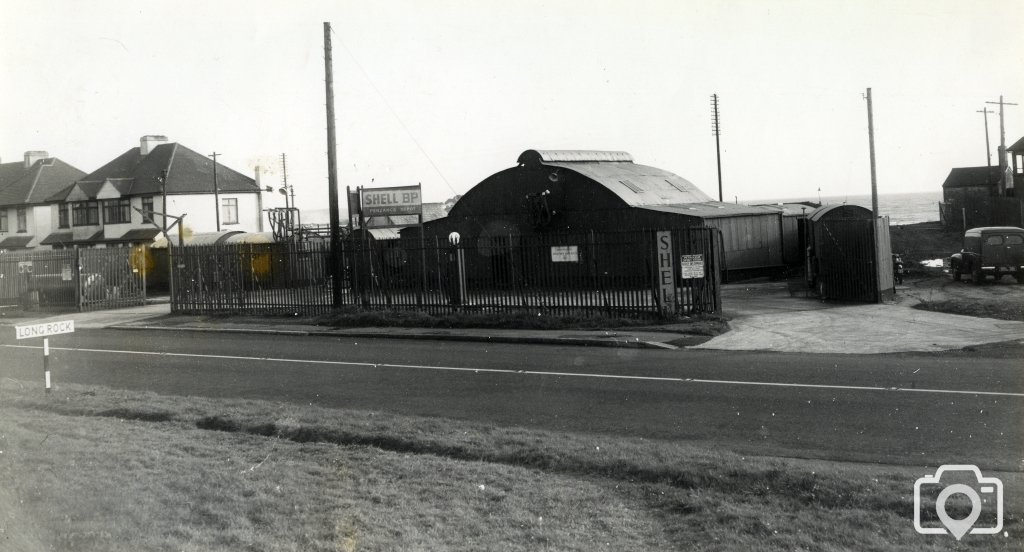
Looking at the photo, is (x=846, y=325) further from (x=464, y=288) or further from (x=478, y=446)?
(x=478, y=446)

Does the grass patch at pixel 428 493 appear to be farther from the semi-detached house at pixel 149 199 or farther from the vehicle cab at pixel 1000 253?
the semi-detached house at pixel 149 199

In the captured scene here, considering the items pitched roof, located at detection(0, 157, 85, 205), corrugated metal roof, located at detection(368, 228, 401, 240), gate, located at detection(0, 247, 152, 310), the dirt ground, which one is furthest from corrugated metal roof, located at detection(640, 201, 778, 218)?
pitched roof, located at detection(0, 157, 85, 205)

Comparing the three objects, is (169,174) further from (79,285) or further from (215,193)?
(79,285)

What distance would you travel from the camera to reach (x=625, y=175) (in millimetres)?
37250

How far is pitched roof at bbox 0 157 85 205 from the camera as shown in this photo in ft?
204

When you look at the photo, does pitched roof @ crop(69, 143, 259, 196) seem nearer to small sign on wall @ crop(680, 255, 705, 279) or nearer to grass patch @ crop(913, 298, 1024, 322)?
small sign on wall @ crop(680, 255, 705, 279)

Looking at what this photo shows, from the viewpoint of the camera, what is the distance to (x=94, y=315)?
31.2 m

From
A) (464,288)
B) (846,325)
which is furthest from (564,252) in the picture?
(846,325)

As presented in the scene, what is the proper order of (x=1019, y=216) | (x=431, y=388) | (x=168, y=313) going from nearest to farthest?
(x=431, y=388), (x=168, y=313), (x=1019, y=216)

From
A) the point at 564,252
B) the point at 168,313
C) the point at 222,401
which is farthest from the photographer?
the point at 168,313

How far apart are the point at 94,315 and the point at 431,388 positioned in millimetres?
22567

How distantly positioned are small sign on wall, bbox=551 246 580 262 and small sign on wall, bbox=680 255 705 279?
276cm

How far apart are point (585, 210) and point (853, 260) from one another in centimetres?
1247

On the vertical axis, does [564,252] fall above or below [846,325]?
above
